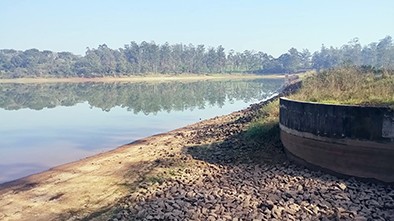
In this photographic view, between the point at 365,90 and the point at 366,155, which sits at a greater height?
the point at 365,90

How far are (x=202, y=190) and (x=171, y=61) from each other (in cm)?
11916

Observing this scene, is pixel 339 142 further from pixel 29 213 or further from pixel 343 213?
pixel 29 213

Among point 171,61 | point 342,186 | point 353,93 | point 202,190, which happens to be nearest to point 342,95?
point 353,93

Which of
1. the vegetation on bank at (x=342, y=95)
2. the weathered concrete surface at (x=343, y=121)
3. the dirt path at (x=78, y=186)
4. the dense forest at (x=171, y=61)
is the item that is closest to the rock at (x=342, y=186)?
the weathered concrete surface at (x=343, y=121)

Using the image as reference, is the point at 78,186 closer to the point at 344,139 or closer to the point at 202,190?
the point at 202,190

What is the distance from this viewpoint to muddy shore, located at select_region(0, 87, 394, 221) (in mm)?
8141

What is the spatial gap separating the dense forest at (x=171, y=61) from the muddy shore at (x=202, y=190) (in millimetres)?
103523

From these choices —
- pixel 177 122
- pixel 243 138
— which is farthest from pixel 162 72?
pixel 243 138

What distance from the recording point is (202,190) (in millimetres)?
9711

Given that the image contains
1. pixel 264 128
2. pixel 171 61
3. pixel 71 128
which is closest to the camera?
pixel 264 128

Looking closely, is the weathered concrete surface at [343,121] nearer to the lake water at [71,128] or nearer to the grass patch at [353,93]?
the grass patch at [353,93]

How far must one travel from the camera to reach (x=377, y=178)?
9.16 meters

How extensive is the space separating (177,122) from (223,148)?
53.5 ft

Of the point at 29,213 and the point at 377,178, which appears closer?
the point at 377,178
